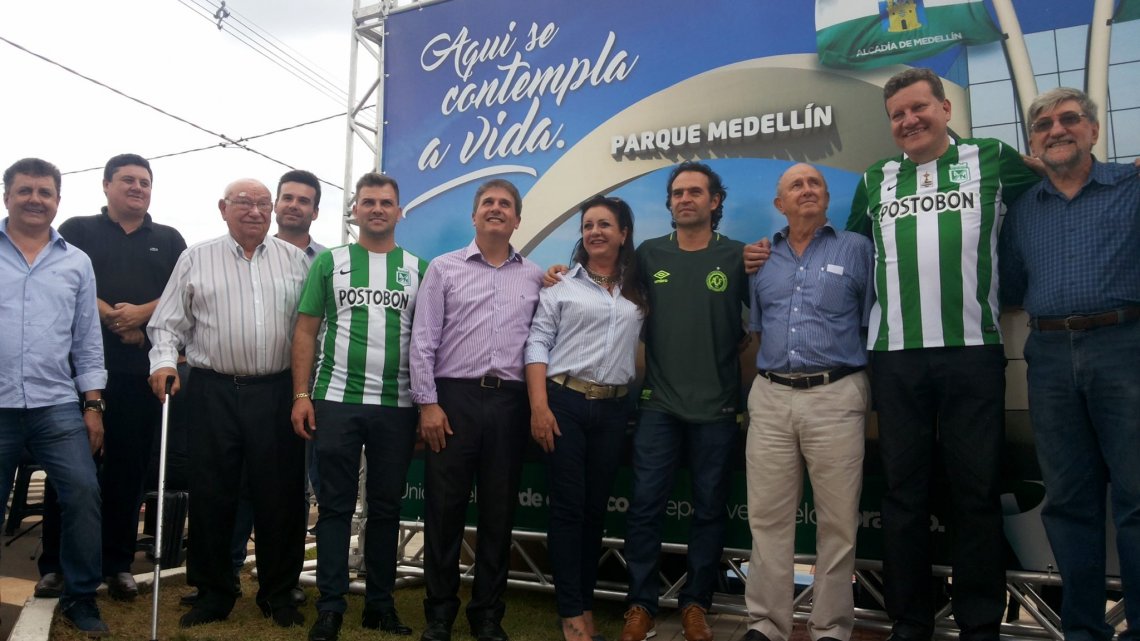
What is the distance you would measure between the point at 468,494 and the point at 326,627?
28.2 inches

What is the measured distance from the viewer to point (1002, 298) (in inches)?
114

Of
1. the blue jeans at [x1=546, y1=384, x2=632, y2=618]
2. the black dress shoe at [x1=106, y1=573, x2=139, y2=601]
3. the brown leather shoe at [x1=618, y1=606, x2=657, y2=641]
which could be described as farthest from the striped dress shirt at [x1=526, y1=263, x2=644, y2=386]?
the black dress shoe at [x1=106, y1=573, x2=139, y2=601]

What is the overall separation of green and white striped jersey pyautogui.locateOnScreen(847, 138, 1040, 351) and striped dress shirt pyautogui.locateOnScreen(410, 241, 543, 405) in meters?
1.36

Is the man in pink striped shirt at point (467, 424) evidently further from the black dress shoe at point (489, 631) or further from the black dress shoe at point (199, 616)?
the black dress shoe at point (199, 616)

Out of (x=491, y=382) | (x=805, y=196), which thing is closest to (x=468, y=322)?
(x=491, y=382)

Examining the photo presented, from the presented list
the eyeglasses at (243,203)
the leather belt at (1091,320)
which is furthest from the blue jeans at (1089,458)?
the eyeglasses at (243,203)

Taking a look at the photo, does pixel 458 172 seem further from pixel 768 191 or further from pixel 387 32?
pixel 768 191

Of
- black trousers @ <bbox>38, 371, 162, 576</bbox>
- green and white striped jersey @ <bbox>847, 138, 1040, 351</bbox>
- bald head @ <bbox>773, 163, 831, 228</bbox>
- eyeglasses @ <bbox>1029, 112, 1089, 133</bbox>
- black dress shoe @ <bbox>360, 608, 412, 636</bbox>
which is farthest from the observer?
black trousers @ <bbox>38, 371, 162, 576</bbox>

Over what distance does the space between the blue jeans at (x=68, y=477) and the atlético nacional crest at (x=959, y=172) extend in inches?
134

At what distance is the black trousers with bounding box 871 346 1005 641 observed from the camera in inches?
104

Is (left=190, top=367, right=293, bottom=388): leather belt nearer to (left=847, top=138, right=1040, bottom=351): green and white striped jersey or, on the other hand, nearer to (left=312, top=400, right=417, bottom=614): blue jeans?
(left=312, top=400, right=417, bottom=614): blue jeans

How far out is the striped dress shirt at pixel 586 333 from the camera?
10.2ft

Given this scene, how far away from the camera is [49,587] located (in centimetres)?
333

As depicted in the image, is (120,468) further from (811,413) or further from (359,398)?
(811,413)
